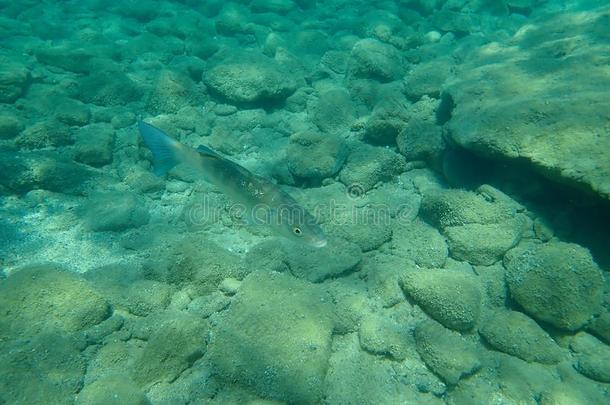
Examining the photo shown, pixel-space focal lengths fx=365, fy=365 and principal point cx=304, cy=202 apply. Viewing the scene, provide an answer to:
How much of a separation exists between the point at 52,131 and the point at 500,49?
729 centimetres

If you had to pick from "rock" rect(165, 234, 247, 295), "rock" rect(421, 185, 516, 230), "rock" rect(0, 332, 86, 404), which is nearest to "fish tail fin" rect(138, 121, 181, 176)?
"rock" rect(165, 234, 247, 295)

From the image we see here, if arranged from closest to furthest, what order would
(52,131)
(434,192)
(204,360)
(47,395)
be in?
(47,395) < (204,360) < (434,192) < (52,131)

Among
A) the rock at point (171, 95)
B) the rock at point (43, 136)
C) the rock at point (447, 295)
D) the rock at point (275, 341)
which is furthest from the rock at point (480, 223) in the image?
the rock at point (43, 136)

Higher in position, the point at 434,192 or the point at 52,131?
the point at 434,192

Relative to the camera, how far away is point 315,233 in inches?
115

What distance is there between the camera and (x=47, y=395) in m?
2.71

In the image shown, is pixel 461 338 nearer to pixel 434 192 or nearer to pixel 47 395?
pixel 434 192

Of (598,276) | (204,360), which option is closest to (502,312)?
(598,276)

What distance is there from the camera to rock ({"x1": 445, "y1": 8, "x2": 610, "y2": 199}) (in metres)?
3.59

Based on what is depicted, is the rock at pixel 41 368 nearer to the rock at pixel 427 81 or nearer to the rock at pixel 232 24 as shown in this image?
the rock at pixel 427 81

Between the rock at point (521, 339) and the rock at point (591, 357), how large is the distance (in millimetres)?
175

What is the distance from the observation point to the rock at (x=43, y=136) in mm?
5379

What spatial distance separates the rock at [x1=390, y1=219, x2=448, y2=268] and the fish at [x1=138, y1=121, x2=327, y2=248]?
1554 mm
